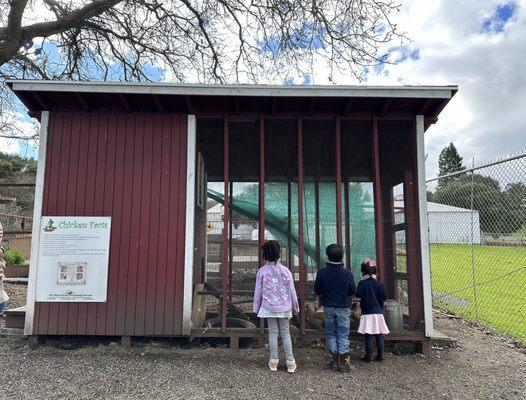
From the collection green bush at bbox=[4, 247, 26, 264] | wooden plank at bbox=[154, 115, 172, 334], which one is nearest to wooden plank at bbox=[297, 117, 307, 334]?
wooden plank at bbox=[154, 115, 172, 334]

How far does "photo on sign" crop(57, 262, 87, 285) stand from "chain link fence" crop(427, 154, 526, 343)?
5.06 m

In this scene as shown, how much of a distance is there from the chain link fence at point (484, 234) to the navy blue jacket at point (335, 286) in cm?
230

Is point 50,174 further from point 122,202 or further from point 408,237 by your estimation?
point 408,237

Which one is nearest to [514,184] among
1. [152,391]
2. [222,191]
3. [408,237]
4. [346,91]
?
[408,237]

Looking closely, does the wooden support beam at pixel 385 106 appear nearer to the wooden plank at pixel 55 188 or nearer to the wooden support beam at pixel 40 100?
the wooden plank at pixel 55 188

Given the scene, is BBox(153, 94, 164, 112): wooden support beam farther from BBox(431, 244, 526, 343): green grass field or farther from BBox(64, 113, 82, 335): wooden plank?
BBox(431, 244, 526, 343): green grass field

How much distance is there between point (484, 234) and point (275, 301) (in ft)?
11.6

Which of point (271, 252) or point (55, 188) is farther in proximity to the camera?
point (55, 188)

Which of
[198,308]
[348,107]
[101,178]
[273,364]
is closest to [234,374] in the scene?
[273,364]

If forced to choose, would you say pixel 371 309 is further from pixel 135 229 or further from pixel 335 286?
pixel 135 229

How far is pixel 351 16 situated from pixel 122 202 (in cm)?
639

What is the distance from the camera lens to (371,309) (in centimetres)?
413

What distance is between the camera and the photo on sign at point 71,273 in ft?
14.6

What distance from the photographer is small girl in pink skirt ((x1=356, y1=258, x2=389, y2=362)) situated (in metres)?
4.10
